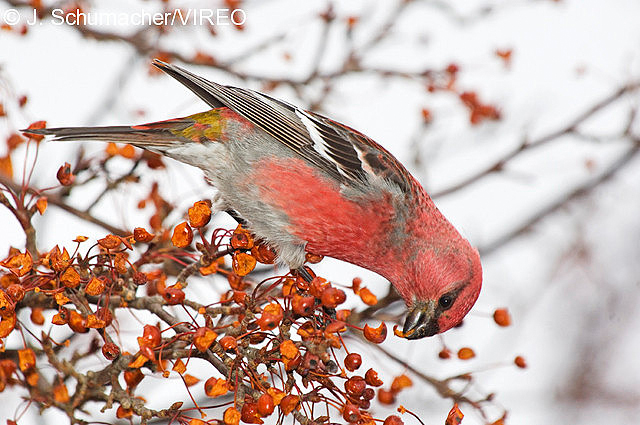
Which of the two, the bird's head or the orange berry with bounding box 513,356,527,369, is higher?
the bird's head

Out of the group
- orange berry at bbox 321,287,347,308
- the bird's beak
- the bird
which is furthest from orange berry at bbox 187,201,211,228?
the bird's beak

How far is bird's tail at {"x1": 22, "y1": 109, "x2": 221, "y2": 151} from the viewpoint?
3260 millimetres

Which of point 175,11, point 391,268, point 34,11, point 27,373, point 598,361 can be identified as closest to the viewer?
point 27,373

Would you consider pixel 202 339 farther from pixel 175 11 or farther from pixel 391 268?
pixel 175 11

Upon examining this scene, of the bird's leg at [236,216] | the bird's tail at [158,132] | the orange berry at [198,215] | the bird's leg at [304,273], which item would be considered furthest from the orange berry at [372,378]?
the bird's tail at [158,132]

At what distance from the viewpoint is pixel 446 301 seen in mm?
3457

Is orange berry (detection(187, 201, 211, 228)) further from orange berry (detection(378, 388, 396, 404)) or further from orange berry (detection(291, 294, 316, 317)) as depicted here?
orange berry (detection(378, 388, 396, 404))

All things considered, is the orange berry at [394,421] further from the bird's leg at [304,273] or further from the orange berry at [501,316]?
the bird's leg at [304,273]

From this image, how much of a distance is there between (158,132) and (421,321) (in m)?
1.90

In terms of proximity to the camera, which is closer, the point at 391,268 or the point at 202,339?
the point at 202,339

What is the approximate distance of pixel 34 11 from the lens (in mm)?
3908

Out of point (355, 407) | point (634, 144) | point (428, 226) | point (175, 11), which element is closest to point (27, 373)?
point (355, 407)

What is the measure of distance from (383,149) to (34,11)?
92.2 inches

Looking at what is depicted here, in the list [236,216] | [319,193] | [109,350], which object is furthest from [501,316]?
[109,350]
